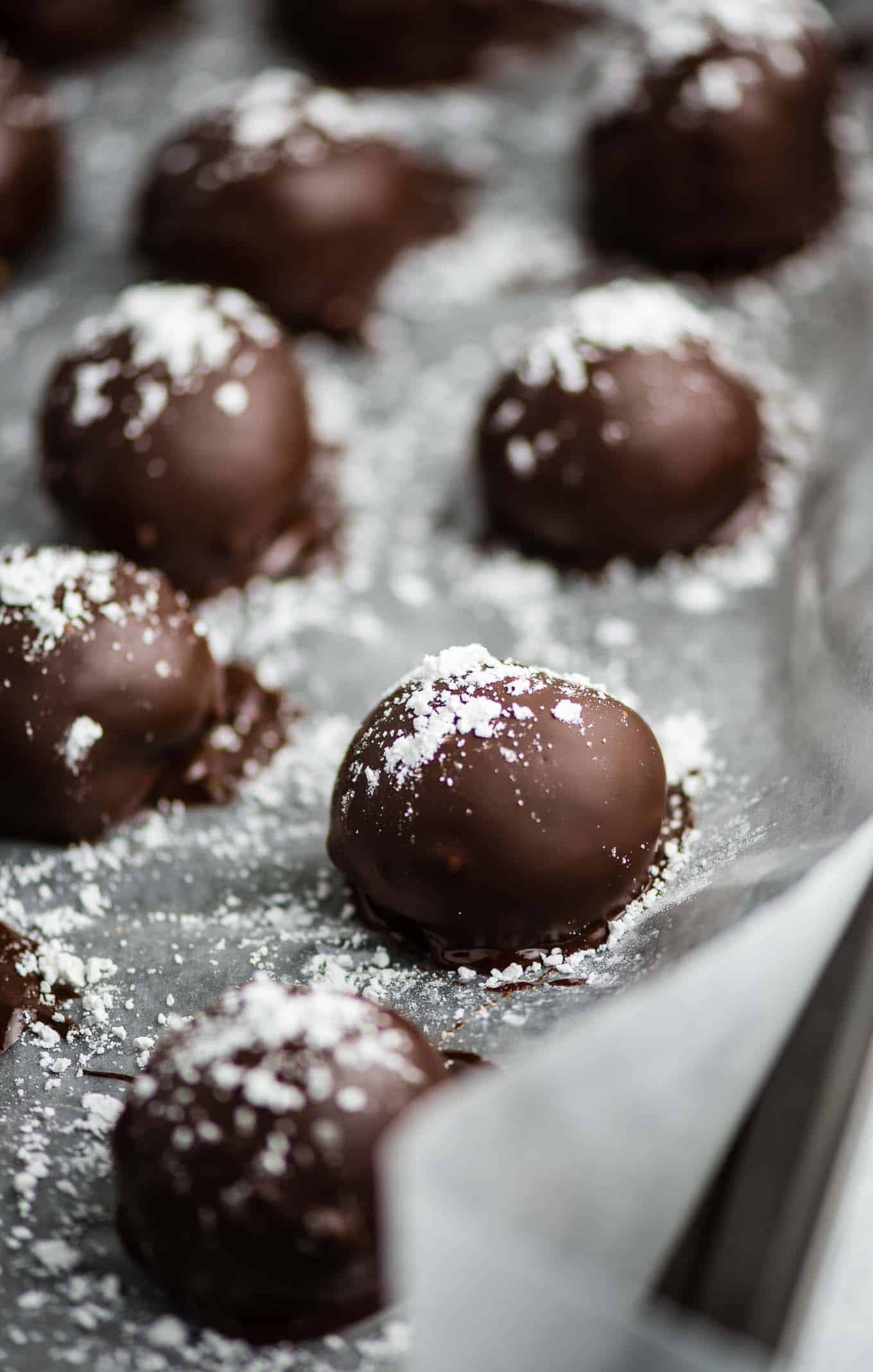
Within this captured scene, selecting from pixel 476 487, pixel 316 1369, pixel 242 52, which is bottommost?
pixel 316 1369

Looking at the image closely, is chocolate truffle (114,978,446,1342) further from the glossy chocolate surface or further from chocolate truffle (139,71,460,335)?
chocolate truffle (139,71,460,335)

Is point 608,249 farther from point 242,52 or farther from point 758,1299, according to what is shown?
point 758,1299

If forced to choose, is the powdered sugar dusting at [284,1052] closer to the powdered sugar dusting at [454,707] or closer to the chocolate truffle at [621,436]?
the powdered sugar dusting at [454,707]

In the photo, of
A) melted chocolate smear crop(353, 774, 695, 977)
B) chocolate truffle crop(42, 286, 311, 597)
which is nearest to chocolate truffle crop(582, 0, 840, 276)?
chocolate truffle crop(42, 286, 311, 597)

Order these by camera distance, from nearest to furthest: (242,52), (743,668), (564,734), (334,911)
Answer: (564,734) → (334,911) → (743,668) → (242,52)

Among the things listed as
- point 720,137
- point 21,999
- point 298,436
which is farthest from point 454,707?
point 720,137

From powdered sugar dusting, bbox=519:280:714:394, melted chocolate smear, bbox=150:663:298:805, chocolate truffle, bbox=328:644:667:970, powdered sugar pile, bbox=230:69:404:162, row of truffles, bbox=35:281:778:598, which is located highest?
powdered sugar pile, bbox=230:69:404:162

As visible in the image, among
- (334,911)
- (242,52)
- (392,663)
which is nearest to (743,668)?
(392,663)
